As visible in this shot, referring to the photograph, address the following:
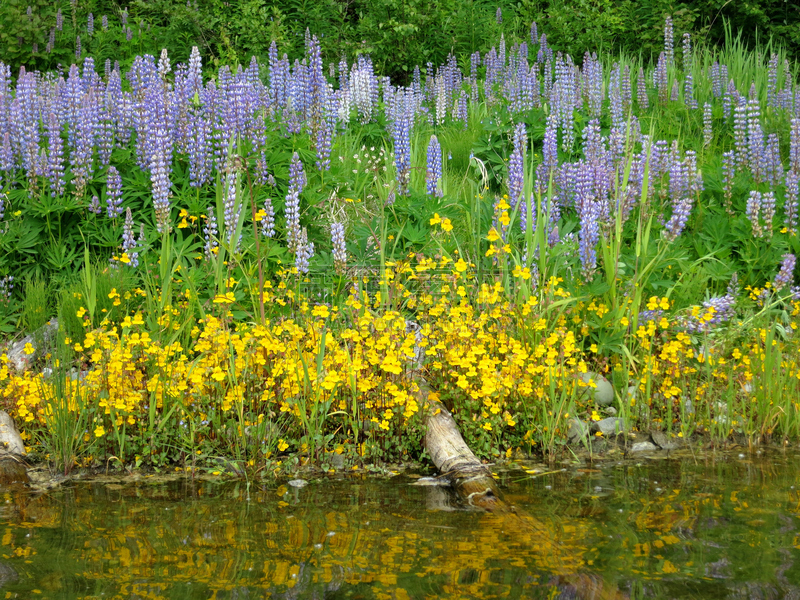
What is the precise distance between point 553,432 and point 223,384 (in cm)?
181

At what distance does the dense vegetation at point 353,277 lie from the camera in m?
4.33

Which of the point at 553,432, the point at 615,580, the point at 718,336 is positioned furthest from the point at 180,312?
the point at 718,336

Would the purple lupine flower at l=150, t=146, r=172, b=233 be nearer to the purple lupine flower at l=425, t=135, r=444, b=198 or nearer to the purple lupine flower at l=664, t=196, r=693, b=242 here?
the purple lupine flower at l=425, t=135, r=444, b=198

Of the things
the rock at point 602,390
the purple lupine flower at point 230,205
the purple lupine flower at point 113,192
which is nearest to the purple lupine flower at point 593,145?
the rock at point 602,390

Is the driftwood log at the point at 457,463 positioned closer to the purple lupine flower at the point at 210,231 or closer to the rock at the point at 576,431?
the rock at the point at 576,431

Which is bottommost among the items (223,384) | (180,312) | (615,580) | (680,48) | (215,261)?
(615,580)

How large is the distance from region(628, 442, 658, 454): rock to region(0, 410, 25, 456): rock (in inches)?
130

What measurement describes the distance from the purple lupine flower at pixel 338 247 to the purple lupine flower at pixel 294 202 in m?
0.27

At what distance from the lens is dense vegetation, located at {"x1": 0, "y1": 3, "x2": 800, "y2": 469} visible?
14.2 ft

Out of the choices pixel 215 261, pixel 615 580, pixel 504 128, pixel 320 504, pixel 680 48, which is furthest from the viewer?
pixel 680 48

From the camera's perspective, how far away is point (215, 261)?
497cm

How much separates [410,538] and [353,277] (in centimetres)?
262

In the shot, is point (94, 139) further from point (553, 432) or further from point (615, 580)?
point (615, 580)

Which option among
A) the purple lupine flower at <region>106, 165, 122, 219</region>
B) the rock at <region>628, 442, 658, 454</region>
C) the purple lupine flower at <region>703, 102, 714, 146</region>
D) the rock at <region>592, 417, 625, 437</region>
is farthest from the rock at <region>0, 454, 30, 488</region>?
Result: the purple lupine flower at <region>703, 102, 714, 146</region>
